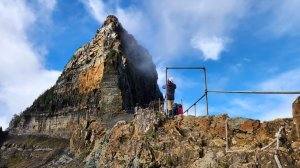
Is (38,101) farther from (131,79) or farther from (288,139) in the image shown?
(288,139)

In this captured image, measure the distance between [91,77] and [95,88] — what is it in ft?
8.59

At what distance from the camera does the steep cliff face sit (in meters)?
49.6

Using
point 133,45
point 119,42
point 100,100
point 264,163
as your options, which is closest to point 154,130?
point 264,163

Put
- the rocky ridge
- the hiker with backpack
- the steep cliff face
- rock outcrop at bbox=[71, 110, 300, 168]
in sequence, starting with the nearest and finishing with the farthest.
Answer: rock outcrop at bbox=[71, 110, 300, 168] < the rocky ridge < the hiker with backpack < the steep cliff face

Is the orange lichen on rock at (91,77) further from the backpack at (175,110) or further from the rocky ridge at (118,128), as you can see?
the backpack at (175,110)

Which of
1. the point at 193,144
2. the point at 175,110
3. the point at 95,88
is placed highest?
the point at 95,88

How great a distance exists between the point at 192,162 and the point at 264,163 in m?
5.18

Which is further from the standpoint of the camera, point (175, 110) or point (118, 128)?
point (118, 128)

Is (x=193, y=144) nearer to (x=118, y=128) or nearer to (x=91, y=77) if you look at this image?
(x=118, y=128)

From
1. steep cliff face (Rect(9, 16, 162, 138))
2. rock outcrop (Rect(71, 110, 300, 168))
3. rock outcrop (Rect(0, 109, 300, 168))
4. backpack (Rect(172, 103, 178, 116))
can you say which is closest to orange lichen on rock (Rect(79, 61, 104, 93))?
steep cliff face (Rect(9, 16, 162, 138))

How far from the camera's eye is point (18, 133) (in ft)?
192

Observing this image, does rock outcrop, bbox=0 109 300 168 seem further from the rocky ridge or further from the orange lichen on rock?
the orange lichen on rock

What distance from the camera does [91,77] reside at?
5366cm

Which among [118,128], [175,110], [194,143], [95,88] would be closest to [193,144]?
[194,143]
